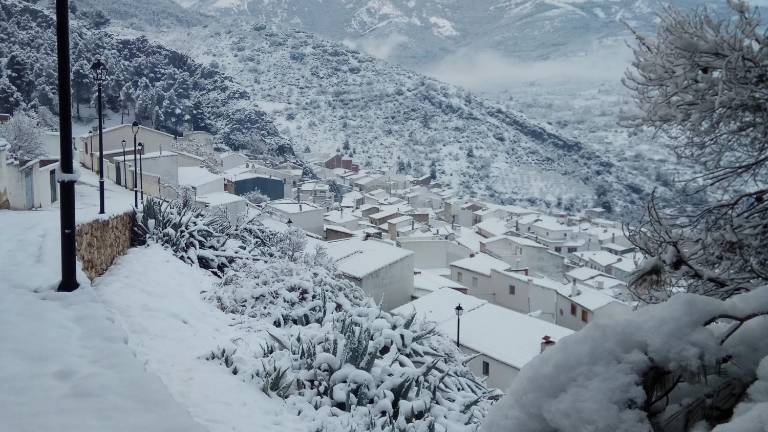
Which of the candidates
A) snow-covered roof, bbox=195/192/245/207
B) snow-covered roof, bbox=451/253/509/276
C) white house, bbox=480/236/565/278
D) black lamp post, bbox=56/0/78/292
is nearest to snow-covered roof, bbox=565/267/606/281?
white house, bbox=480/236/565/278

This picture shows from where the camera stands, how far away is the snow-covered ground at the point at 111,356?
→ 396cm

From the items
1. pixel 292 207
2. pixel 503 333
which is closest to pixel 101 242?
pixel 503 333

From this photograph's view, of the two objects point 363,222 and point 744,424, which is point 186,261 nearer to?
point 744,424

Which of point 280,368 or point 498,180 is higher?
point 280,368

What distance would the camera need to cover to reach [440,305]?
21.2 metres

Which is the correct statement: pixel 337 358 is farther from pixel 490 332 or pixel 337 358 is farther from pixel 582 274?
pixel 582 274

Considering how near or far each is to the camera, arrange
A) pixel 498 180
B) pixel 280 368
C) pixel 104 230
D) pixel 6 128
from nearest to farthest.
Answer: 1. pixel 280 368
2. pixel 104 230
3. pixel 6 128
4. pixel 498 180

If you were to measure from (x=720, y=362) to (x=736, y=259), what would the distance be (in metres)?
3.81

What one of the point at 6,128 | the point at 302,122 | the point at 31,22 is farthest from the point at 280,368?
the point at 302,122

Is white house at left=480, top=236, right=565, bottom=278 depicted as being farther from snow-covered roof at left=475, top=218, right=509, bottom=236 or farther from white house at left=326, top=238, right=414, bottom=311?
white house at left=326, top=238, right=414, bottom=311

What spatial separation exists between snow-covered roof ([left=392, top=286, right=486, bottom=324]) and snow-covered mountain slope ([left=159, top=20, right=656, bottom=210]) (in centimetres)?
5672

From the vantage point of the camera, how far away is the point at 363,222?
40875mm

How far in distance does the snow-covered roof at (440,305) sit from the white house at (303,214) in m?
13.3

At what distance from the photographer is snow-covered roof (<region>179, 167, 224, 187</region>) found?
29.4m
